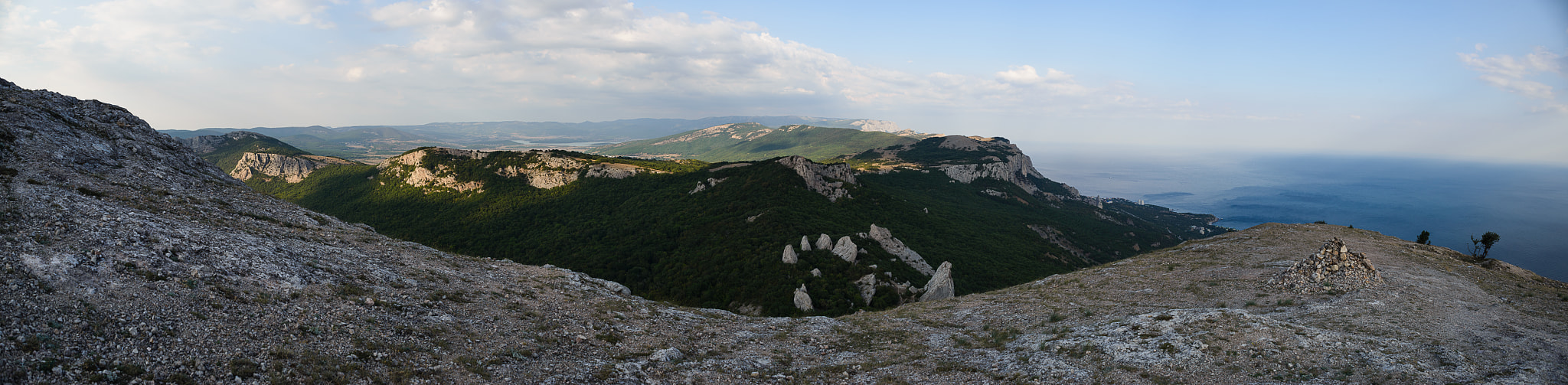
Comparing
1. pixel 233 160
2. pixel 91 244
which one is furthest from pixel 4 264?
pixel 233 160

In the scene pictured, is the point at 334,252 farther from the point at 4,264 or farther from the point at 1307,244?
the point at 1307,244

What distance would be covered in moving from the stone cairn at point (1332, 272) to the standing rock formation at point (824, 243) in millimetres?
36535

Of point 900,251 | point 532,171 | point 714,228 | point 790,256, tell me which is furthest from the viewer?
point 532,171

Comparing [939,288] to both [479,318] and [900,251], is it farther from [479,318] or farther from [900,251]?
[479,318]

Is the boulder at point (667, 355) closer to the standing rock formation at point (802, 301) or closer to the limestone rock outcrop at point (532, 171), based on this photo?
the standing rock formation at point (802, 301)

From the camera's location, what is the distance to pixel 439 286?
1964 cm

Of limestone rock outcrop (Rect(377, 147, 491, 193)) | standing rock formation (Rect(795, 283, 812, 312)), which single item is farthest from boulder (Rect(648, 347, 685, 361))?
limestone rock outcrop (Rect(377, 147, 491, 193))

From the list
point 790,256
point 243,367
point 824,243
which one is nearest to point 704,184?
point 824,243

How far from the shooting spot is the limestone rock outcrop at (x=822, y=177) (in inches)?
3605

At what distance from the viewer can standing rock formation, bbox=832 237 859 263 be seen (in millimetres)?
50812

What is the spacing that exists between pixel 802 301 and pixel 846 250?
1384 cm

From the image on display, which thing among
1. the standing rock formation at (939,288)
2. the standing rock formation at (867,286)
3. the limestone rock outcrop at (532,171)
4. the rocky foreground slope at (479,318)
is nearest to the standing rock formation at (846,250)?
the standing rock formation at (867,286)

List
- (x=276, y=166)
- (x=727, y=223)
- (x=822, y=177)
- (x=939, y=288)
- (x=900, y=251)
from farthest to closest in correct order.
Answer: (x=276, y=166) → (x=822, y=177) → (x=727, y=223) → (x=900, y=251) → (x=939, y=288)

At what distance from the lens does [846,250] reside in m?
51.9
